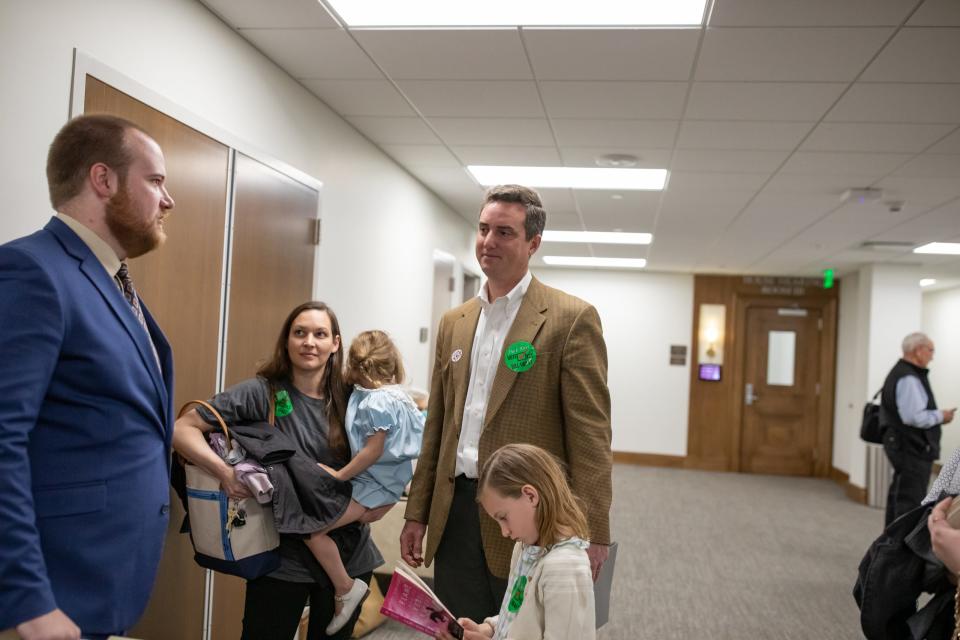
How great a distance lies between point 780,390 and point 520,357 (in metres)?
9.89

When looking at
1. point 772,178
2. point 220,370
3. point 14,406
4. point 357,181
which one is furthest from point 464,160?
point 14,406

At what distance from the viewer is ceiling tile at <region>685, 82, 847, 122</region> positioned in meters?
3.35

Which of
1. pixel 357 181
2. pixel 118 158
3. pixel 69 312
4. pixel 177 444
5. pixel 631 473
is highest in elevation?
pixel 357 181

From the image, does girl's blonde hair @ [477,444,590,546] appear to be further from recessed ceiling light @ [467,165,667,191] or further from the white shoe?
recessed ceiling light @ [467,165,667,191]

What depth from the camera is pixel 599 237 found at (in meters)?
8.30

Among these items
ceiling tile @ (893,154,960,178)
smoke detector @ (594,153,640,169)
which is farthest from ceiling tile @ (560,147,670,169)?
ceiling tile @ (893,154,960,178)

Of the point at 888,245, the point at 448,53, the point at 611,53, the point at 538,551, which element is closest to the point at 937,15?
the point at 611,53

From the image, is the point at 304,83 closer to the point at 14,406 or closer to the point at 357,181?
the point at 357,181

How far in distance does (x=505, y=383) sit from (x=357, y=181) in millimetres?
2836

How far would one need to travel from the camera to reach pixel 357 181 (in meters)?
4.55

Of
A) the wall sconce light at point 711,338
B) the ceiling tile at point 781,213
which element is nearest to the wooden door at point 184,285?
the ceiling tile at point 781,213

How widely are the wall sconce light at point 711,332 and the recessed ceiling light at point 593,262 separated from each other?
47.0 inches

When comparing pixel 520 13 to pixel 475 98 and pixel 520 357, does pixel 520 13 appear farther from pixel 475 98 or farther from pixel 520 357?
pixel 520 357

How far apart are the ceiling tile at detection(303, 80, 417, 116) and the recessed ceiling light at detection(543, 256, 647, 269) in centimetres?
640
